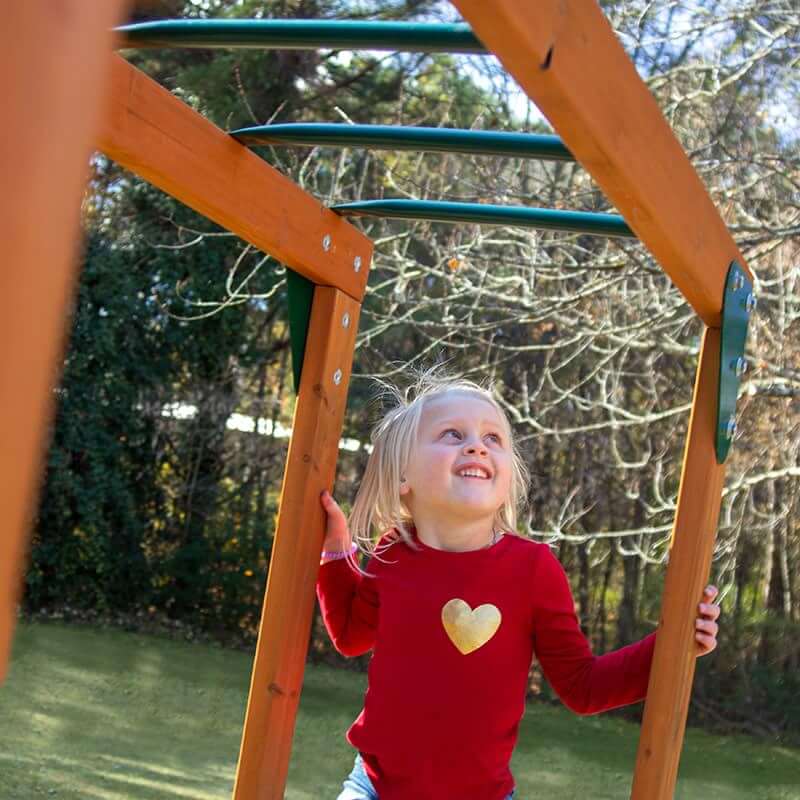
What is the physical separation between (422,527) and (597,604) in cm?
583

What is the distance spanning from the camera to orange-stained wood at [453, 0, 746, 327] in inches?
44.9

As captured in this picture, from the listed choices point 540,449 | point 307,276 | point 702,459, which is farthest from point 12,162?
point 540,449

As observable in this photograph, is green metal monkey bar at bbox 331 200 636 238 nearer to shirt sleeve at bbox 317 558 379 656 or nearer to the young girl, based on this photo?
the young girl

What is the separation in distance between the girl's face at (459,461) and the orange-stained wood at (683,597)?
0.42 metres

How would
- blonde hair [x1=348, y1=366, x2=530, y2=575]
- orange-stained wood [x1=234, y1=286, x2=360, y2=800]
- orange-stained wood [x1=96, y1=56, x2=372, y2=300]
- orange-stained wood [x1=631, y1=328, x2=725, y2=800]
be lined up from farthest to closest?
blonde hair [x1=348, y1=366, x2=530, y2=575] → orange-stained wood [x1=234, y1=286, x2=360, y2=800] → orange-stained wood [x1=631, y1=328, x2=725, y2=800] → orange-stained wood [x1=96, y1=56, x2=372, y2=300]

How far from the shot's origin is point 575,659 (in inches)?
94.0

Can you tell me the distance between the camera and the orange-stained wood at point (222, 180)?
1919mm

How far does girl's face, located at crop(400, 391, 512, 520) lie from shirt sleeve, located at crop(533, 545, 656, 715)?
16cm

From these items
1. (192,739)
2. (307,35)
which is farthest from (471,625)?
(192,739)

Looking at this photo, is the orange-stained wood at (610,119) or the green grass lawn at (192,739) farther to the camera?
the green grass lawn at (192,739)

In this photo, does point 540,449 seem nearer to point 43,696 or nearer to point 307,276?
point 43,696

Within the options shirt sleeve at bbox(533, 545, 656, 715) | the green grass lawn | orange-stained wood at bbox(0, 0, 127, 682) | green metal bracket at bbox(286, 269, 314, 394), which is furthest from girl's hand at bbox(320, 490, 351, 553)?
the green grass lawn

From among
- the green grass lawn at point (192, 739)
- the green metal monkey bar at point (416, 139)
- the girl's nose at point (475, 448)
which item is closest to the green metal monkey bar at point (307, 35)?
the green metal monkey bar at point (416, 139)

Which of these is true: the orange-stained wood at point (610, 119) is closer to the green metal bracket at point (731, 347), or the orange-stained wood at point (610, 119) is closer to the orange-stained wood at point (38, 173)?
the green metal bracket at point (731, 347)
